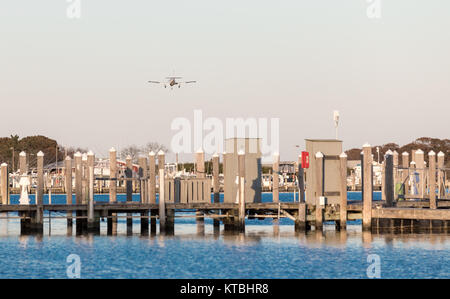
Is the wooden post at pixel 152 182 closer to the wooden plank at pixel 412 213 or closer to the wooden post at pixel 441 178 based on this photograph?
the wooden plank at pixel 412 213

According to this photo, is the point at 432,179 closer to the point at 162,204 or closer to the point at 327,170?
→ the point at 327,170

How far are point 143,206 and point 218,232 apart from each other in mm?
5490

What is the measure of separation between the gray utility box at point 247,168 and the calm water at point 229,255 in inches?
84.5

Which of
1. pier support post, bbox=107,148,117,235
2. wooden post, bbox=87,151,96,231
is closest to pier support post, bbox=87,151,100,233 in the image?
wooden post, bbox=87,151,96,231

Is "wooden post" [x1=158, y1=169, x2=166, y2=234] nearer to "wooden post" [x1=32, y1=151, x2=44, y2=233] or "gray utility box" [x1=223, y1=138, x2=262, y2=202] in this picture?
"gray utility box" [x1=223, y1=138, x2=262, y2=202]

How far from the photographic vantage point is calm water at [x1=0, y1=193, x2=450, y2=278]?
34000mm

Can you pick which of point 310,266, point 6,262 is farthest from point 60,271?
point 310,266

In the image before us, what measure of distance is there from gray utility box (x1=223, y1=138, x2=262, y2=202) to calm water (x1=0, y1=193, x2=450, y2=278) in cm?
215

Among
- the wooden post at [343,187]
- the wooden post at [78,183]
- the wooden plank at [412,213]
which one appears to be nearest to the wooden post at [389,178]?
the wooden plank at [412,213]

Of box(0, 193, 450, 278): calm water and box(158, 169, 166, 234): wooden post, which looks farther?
box(158, 169, 166, 234): wooden post

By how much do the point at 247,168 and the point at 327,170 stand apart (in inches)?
175

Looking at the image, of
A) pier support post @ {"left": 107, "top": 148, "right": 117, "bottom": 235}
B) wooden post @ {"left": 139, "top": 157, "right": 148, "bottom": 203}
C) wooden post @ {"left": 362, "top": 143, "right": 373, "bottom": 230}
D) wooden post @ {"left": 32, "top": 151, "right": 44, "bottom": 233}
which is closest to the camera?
wooden post @ {"left": 362, "top": 143, "right": 373, "bottom": 230}

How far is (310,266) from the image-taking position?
35.2 meters
